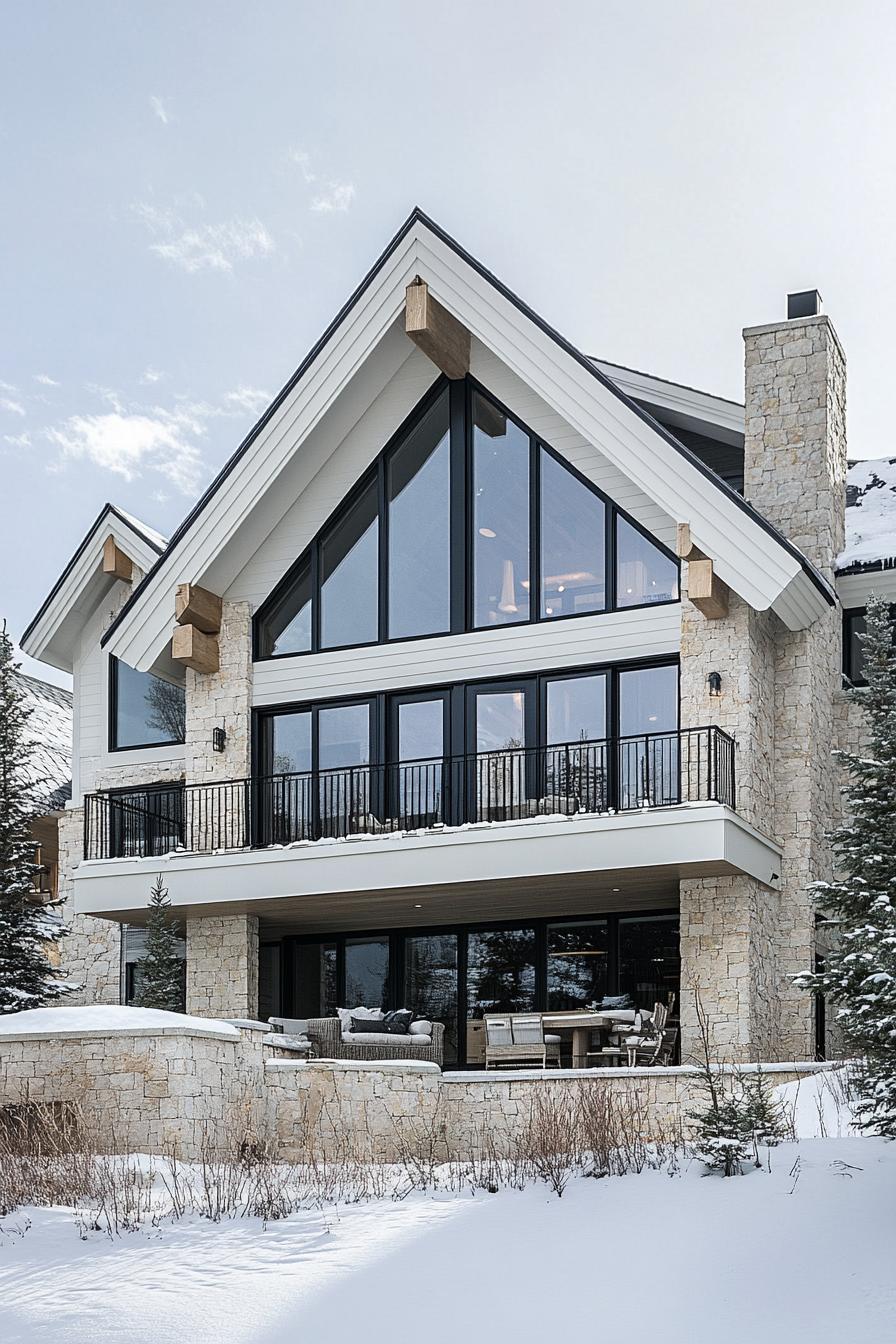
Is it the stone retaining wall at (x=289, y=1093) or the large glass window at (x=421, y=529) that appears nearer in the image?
the stone retaining wall at (x=289, y=1093)

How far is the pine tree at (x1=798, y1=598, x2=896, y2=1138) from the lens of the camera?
435 inches

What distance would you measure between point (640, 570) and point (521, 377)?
268 cm

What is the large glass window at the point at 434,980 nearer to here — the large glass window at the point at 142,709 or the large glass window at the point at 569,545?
the large glass window at the point at 569,545

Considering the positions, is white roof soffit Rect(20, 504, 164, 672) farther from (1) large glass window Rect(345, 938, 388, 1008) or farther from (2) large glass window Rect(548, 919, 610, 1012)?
(2) large glass window Rect(548, 919, 610, 1012)

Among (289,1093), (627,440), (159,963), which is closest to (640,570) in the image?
(627,440)

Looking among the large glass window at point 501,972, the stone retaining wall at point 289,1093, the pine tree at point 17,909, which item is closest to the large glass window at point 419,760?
the large glass window at point 501,972

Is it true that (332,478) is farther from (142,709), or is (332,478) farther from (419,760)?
(142,709)

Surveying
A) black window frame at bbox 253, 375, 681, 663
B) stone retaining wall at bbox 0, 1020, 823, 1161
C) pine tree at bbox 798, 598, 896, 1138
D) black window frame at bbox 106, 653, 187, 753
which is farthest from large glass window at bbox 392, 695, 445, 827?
pine tree at bbox 798, 598, 896, 1138

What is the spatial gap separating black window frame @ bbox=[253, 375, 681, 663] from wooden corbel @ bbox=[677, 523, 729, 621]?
0.74m

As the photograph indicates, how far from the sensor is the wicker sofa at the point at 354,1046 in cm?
1800

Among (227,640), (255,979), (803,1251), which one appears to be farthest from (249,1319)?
(227,640)

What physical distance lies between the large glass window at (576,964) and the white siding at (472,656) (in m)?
3.31

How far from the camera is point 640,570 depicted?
64.6ft

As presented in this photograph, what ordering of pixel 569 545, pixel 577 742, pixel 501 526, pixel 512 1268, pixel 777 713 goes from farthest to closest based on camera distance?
pixel 501 526, pixel 569 545, pixel 777 713, pixel 577 742, pixel 512 1268
